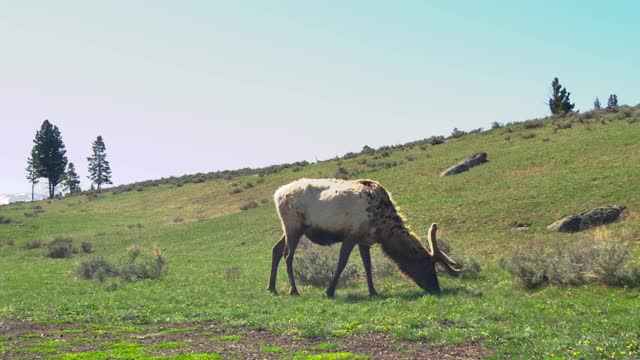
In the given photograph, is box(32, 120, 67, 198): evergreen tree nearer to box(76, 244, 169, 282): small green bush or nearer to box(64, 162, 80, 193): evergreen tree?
box(64, 162, 80, 193): evergreen tree

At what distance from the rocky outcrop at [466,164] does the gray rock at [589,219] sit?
56.9ft

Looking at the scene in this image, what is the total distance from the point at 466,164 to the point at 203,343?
33.5 m

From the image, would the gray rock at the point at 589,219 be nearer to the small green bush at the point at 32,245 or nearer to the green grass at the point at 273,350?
the green grass at the point at 273,350

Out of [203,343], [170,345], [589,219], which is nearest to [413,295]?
[203,343]

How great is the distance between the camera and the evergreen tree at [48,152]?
96.4 meters

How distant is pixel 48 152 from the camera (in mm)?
96562

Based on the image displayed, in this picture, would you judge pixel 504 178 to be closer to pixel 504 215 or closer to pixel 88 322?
pixel 504 215

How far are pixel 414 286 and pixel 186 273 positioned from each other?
11681 millimetres

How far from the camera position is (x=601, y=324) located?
10195 millimetres

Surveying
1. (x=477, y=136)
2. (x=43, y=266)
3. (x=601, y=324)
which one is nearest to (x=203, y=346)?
(x=601, y=324)

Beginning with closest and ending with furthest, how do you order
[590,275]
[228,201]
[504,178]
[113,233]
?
1. [590,275]
2. [504,178]
3. [113,233]
4. [228,201]

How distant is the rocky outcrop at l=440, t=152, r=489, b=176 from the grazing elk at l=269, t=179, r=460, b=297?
2593 centimetres

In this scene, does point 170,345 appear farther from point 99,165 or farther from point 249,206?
point 99,165

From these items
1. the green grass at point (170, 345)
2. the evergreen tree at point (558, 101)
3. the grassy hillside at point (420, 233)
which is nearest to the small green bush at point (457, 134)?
the grassy hillside at point (420, 233)
